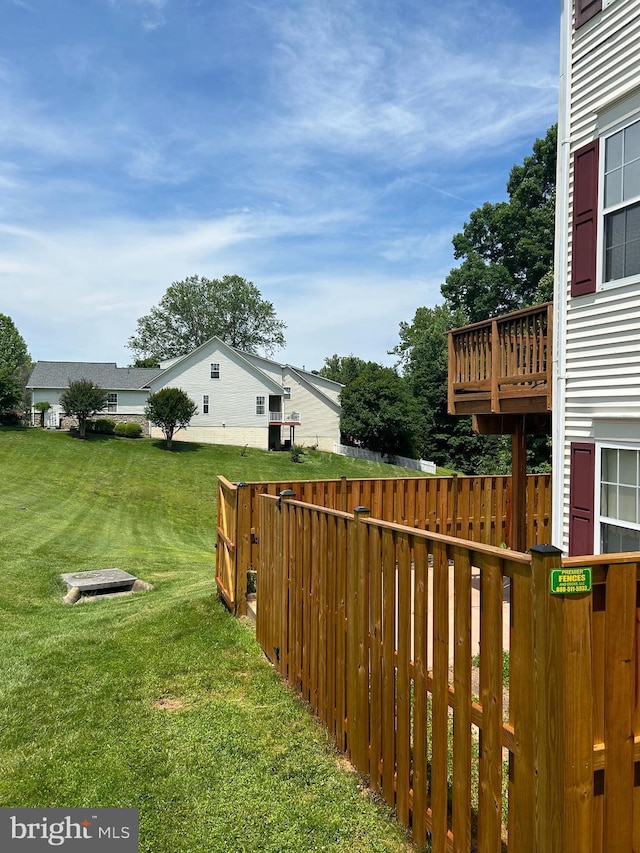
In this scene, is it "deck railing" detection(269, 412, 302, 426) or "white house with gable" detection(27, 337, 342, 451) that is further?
"deck railing" detection(269, 412, 302, 426)

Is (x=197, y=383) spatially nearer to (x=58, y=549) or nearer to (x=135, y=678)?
(x=58, y=549)

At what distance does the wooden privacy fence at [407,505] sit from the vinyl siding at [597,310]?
182 centimetres

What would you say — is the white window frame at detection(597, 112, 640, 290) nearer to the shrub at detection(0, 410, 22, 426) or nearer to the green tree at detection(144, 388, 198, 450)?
the green tree at detection(144, 388, 198, 450)

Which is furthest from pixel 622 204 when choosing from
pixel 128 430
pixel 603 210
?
pixel 128 430

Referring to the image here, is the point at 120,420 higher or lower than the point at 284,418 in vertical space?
lower

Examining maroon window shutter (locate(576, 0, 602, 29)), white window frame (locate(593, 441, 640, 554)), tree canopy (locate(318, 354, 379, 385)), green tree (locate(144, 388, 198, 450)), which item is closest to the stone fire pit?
white window frame (locate(593, 441, 640, 554))

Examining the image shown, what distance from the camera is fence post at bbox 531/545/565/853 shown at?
1.62 m

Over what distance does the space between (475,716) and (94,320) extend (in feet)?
171

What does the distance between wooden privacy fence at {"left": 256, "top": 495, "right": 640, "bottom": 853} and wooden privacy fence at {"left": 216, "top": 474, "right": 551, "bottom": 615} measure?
2.54 metres

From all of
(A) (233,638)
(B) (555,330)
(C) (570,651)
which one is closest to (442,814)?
(C) (570,651)

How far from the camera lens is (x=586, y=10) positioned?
559 cm

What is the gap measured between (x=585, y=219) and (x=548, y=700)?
5181 millimetres

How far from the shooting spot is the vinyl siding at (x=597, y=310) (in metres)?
5.02

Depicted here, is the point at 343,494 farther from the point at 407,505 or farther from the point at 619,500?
the point at 619,500
